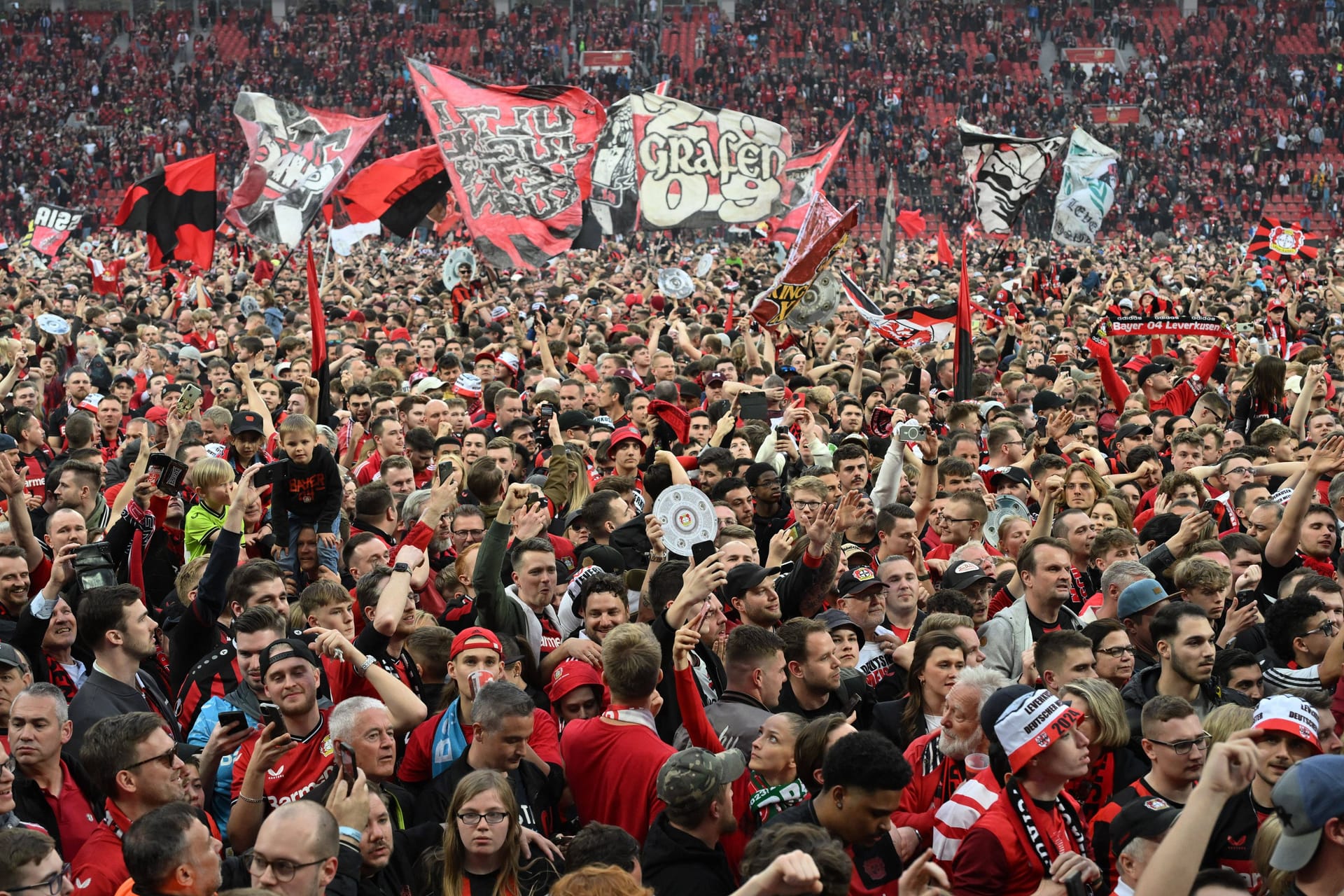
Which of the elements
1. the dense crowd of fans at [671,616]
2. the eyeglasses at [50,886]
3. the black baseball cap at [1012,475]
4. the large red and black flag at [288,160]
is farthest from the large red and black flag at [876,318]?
the eyeglasses at [50,886]

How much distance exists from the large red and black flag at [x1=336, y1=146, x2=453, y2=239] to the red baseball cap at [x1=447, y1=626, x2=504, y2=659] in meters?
14.5

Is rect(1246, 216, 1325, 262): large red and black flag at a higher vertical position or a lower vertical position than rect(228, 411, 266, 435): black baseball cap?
lower

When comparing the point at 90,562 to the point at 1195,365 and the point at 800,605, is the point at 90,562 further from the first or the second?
the point at 1195,365

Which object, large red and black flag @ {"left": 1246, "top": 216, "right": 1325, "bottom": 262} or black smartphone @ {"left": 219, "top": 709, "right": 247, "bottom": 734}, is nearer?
black smartphone @ {"left": 219, "top": 709, "right": 247, "bottom": 734}

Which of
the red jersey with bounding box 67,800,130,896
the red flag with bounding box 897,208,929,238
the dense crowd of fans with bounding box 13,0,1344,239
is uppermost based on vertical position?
the red jersey with bounding box 67,800,130,896

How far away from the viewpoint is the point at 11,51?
5441cm

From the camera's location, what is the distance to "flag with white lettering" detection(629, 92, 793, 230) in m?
19.5

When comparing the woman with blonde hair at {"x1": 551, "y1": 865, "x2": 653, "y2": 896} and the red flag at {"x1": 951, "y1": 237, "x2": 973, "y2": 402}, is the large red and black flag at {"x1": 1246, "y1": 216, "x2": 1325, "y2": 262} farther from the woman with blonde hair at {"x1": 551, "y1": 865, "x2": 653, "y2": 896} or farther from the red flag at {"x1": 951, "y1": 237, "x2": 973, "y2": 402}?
the woman with blonde hair at {"x1": 551, "y1": 865, "x2": 653, "y2": 896}

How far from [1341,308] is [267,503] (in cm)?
1615

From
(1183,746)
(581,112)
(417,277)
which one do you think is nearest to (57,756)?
(1183,746)

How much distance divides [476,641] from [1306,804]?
112 inches

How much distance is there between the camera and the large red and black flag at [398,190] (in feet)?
63.8

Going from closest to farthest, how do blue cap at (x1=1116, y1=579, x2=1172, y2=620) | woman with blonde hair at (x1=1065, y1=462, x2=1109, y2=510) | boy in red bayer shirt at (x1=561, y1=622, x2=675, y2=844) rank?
boy in red bayer shirt at (x1=561, y1=622, x2=675, y2=844), blue cap at (x1=1116, y1=579, x2=1172, y2=620), woman with blonde hair at (x1=1065, y1=462, x2=1109, y2=510)

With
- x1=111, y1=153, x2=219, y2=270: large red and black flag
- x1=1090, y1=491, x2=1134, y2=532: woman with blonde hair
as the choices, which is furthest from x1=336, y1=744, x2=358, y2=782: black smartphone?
x1=111, y1=153, x2=219, y2=270: large red and black flag
